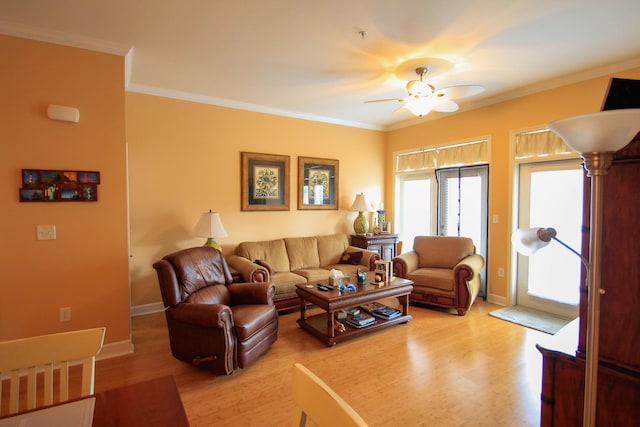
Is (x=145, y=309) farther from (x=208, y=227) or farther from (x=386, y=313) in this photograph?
(x=386, y=313)

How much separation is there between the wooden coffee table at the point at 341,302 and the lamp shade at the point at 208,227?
1251 millimetres

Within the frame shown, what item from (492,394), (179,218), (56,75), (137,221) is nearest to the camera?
(492,394)

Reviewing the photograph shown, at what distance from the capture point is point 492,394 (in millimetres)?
2320

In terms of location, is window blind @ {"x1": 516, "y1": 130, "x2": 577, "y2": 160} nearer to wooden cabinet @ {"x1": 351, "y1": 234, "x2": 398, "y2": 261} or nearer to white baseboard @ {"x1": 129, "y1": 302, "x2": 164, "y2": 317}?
wooden cabinet @ {"x1": 351, "y1": 234, "x2": 398, "y2": 261}

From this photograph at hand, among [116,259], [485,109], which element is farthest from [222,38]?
[485,109]

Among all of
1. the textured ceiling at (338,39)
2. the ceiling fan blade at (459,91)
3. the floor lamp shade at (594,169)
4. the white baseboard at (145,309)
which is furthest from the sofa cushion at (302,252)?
the floor lamp shade at (594,169)

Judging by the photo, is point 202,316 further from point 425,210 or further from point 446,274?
point 425,210

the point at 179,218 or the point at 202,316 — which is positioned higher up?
the point at 179,218

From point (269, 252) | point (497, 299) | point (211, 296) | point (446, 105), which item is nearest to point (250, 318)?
point (211, 296)

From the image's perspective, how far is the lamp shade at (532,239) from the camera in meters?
1.18

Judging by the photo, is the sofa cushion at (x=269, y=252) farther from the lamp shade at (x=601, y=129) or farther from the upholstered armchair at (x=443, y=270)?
the lamp shade at (x=601, y=129)

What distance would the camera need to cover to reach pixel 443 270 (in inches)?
171

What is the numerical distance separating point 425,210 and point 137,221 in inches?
173

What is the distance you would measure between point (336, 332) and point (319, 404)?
235 centimetres
